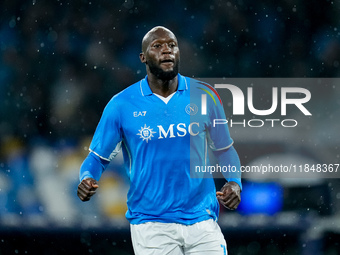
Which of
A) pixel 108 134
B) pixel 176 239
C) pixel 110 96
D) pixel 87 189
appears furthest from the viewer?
pixel 110 96

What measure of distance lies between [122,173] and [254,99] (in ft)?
5.96

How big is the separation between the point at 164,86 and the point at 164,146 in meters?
0.43

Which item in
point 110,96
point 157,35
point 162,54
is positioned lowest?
point 162,54

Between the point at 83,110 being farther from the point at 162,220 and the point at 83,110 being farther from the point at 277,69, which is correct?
the point at 162,220

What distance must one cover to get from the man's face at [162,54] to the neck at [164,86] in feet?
0.11

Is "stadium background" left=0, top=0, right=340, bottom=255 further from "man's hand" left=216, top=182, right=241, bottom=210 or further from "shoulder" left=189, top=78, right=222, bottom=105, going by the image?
"man's hand" left=216, top=182, right=241, bottom=210

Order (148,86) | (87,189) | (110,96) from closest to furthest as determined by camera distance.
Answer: (87,189)
(148,86)
(110,96)

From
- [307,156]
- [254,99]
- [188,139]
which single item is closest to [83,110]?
[254,99]

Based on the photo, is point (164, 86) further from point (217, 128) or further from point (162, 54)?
point (217, 128)

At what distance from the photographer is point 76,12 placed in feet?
23.9

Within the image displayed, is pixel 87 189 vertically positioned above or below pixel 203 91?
Answer: below

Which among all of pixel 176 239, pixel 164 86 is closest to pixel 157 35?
pixel 164 86

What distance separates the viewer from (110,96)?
7109 millimetres

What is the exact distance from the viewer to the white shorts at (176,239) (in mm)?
3570
